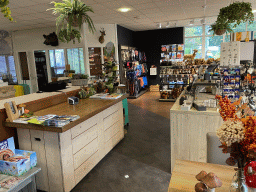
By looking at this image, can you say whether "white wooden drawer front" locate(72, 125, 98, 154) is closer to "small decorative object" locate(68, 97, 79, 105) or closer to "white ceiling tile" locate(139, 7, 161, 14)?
"small decorative object" locate(68, 97, 79, 105)

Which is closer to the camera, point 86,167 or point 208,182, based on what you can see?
point 208,182

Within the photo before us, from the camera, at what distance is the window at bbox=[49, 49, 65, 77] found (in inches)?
317

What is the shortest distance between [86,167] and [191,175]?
1.88 meters

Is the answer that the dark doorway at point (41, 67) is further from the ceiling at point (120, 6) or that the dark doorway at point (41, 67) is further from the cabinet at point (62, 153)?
the cabinet at point (62, 153)

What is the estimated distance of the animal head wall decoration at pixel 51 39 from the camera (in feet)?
25.1

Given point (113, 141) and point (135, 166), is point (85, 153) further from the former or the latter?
point (113, 141)

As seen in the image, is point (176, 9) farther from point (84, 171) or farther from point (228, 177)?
point (228, 177)

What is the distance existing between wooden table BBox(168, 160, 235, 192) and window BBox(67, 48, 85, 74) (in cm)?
661

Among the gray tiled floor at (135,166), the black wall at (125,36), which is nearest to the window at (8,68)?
the black wall at (125,36)

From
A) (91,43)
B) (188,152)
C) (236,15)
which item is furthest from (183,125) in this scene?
(91,43)

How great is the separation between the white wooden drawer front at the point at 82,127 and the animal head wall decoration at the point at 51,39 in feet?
17.9

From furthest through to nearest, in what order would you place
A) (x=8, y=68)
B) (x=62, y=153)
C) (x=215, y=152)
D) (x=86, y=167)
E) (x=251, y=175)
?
(x=8, y=68), (x=86, y=167), (x=62, y=153), (x=215, y=152), (x=251, y=175)

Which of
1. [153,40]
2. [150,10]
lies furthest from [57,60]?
[153,40]

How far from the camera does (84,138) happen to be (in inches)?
118
